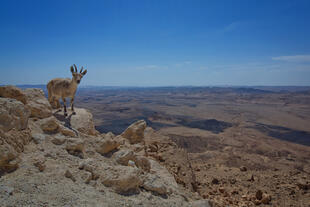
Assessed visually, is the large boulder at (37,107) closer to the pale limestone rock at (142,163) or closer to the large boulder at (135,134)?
the pale limestone rock at (142,163)

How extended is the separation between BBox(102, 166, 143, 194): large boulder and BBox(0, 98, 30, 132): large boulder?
2411 mm

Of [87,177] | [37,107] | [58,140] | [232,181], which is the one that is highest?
[37,107]

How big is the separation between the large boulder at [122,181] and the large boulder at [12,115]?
241 cm

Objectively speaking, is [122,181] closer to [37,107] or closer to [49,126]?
[49,126]

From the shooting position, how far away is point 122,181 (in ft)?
12.5

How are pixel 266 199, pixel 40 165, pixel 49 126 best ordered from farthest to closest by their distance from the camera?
pixel 266 199, pixel 49 126, pixel 40 165

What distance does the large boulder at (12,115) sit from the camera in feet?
12.9

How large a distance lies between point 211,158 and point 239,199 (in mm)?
13259

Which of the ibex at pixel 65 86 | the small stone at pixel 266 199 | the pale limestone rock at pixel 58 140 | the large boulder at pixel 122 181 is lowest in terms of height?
the small stone at pixel 266 199

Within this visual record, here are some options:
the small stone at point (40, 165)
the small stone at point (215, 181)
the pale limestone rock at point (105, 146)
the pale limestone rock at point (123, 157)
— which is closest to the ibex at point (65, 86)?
the pale limestone rock at point (105, 146)

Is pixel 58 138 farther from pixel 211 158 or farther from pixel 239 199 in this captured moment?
pixel 211 158

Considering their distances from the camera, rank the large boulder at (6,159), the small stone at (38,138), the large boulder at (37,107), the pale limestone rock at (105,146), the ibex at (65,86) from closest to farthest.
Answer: the large boulder at (6,159) < the small stone at (38,138) < the pale limestone rock at (105,146) < the large boulder at (37,107) < the ibex at (65,86)

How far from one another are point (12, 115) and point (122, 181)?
118 inches

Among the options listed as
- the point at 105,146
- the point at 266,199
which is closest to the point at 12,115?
the point at 105,146
